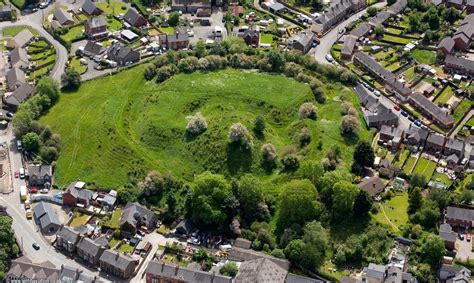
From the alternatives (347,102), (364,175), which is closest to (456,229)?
(364,175)

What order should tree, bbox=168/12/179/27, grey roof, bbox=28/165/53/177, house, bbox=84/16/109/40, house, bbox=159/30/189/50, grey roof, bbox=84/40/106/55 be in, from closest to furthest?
grey roof, bbox=28/165/53/177
grey roof, bbox=84/40/106/55
house, bbox=159/30/189/50
house, bbox=84/16/109/40
tree, bbox=168/12/179/27

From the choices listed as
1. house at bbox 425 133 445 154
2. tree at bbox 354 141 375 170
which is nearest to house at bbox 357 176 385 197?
tree at bbox 354 141 375 170

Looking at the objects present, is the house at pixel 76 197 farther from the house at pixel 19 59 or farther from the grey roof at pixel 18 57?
the grey roof at pixel 18 57

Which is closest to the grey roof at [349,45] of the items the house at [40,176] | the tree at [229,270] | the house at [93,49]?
the house at [93,49]

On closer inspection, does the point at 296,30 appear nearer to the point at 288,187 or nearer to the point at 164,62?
the point at 164,62

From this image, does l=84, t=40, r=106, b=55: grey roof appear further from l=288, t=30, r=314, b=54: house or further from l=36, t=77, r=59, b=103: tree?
l=288, t=30, r=314, b=54: house
